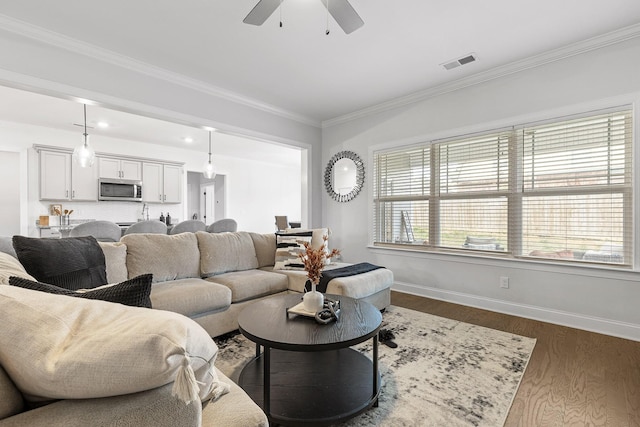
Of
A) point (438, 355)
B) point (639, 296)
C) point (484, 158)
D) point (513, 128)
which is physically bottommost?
point (438, 355)

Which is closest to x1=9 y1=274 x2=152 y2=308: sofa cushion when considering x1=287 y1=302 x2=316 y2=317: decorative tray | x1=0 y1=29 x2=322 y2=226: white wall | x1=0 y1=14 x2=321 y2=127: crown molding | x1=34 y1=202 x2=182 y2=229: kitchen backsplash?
x1=287 y1=302 x2=316 y2=317: decorative tray

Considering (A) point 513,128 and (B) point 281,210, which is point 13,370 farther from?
(B) point 281,210

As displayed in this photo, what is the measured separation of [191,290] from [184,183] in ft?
17.2

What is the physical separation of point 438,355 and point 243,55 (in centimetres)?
328

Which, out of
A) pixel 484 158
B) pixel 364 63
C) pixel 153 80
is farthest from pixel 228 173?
pixel 484 158

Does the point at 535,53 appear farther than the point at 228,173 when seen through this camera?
No

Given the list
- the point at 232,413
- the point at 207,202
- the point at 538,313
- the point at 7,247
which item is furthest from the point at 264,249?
the point at 207,202

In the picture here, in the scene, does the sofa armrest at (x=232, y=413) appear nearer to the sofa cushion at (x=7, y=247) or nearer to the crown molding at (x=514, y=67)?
the sofa cushion at (x=7, y=247)

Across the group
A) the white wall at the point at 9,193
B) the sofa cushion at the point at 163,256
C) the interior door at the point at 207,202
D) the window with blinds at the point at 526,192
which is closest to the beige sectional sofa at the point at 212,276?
the sofa cushion at the point at 163,256

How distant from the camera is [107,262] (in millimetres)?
2486

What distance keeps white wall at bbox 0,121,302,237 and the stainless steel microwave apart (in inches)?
12.2

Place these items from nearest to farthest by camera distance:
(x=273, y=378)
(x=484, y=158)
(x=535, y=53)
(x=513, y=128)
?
(x=273, y=378) < (x=535, y=53) < (x=513, y=128) < (x=484, y=158)

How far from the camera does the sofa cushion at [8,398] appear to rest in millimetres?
627

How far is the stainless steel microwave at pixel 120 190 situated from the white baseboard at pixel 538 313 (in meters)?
5.45
